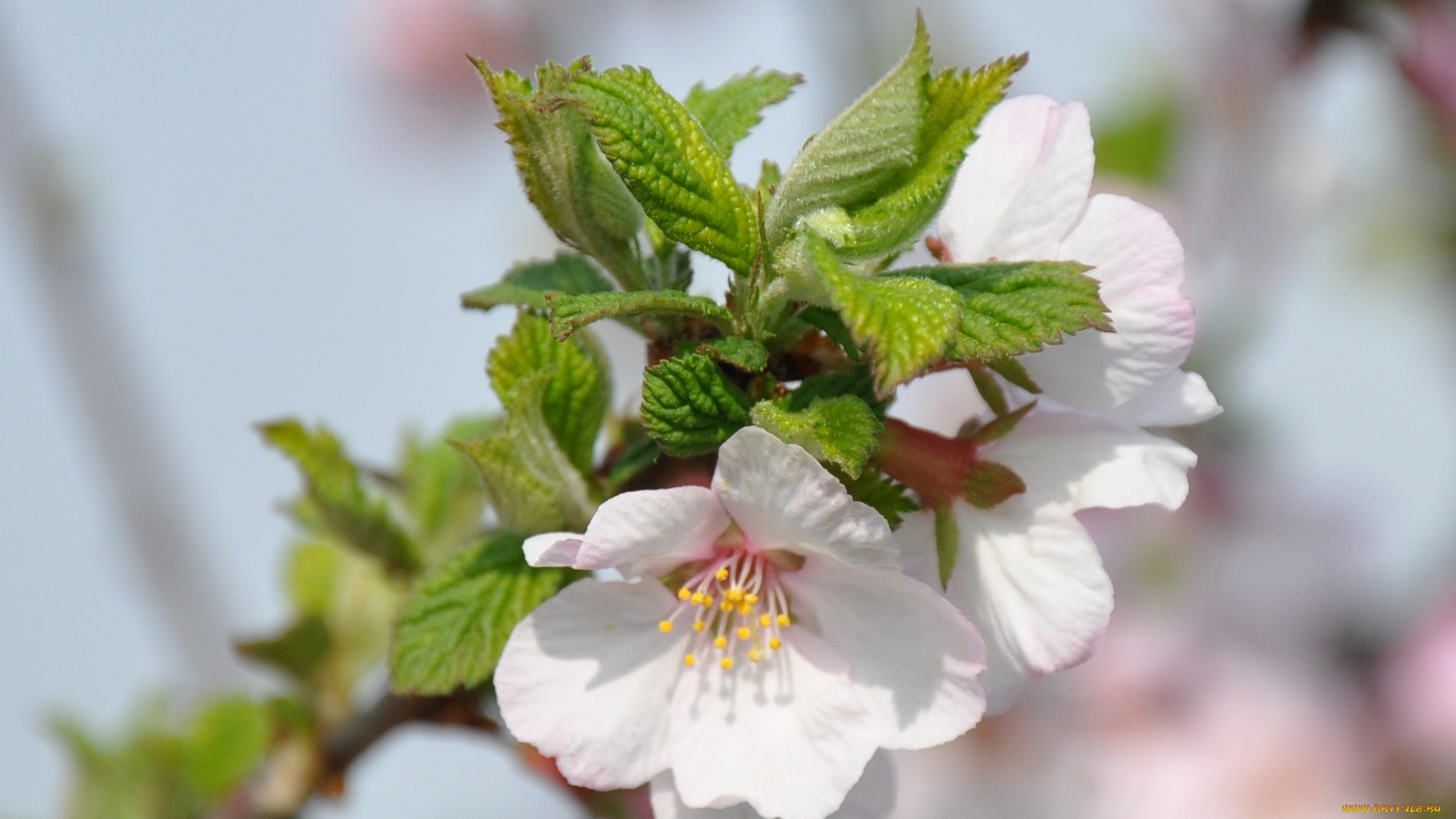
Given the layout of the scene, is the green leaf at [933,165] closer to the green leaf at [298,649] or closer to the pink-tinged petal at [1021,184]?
the pink-tinged petal at [1021,184]

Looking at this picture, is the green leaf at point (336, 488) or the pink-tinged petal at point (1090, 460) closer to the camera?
the pink-tinged petal at point (1090, 460)

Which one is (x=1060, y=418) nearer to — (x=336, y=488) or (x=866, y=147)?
(x=866, y=147)

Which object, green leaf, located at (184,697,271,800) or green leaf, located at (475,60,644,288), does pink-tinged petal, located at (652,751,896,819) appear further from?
green leaf, located at (184,697,271,800)

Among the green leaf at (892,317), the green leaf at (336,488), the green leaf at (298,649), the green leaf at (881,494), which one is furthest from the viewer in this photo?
the green leaf at (298,649)

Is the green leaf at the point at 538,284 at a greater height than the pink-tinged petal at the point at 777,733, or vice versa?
the green leaf at the point at 538,284

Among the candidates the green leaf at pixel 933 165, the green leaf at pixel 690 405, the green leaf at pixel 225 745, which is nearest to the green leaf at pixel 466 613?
the green leaf at pixel 690 405

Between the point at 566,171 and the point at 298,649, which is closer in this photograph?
the point at 566,171

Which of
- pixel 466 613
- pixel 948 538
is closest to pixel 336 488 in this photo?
pixel 466 613
